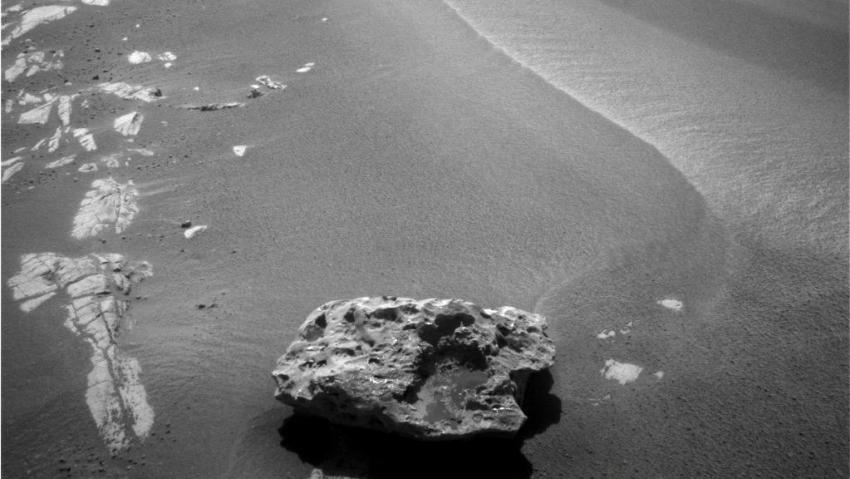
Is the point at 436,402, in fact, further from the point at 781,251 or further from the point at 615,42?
the point at 615,42

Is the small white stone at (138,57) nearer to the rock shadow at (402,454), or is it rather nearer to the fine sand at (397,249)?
the fine sand at (397,249)

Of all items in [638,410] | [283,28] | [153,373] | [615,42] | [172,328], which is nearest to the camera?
[638,410]

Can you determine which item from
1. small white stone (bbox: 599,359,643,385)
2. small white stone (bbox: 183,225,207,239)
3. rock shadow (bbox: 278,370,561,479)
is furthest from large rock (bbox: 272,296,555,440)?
small white stone (bbox: 183,225,207,239)

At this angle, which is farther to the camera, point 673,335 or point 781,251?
point 781,251

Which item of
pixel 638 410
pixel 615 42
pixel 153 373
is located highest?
pixel 615 42

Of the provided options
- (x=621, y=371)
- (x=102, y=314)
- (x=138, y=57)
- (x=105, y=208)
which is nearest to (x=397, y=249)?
(x=621, y=371)

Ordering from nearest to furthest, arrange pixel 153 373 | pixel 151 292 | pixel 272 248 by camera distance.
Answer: pixel 153 373 → pixel 151 292 → pixel 272 248

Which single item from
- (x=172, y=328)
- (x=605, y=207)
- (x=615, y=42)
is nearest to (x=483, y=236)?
(x=605, y=207)

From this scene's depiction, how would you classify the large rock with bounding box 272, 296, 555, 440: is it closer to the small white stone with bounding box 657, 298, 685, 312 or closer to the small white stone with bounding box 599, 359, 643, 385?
the small white stone with bounding box 599, 359, 643, 385
